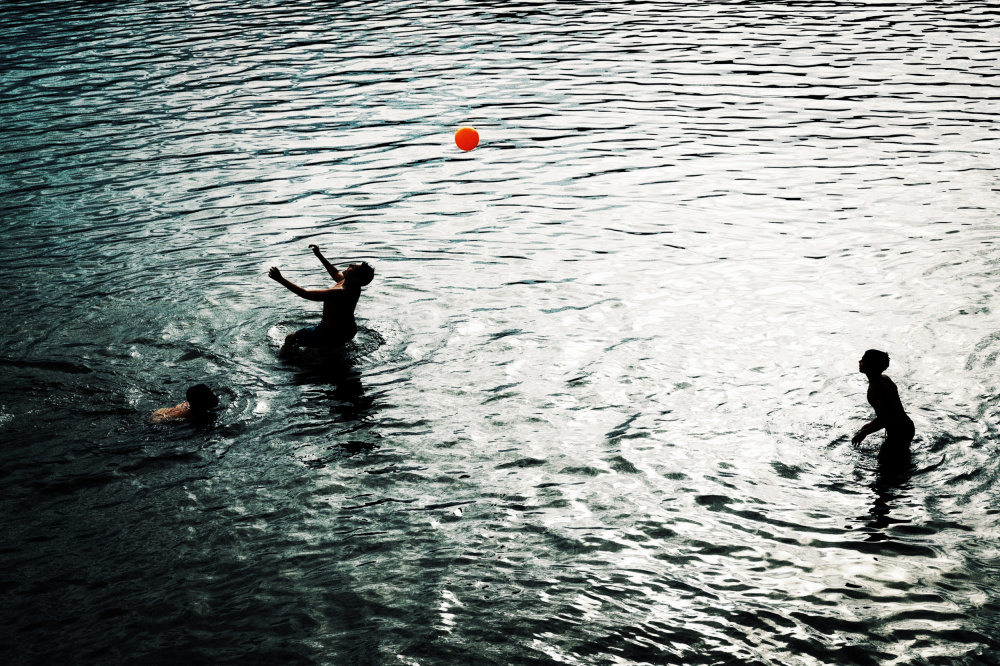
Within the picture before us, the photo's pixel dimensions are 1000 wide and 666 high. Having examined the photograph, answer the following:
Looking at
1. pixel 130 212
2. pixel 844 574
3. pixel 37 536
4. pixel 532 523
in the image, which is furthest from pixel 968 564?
pixel 130 212

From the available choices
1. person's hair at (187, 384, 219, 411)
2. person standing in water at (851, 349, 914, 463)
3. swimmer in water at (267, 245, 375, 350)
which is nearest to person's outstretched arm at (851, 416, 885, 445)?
person standing in water at (851, 349, 914, 463)

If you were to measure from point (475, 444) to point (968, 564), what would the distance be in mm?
5381

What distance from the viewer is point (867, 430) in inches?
412

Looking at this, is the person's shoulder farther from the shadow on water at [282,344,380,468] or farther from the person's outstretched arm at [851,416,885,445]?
the person's outstretched arm at [851,416,885,445]

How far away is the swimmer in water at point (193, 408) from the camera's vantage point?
37.9ft

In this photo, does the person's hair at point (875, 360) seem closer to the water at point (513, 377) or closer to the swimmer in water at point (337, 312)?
the water at point (513, 377)

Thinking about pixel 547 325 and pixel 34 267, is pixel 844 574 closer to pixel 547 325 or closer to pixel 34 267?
pixel 547 325

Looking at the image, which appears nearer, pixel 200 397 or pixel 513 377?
pixel 200 397

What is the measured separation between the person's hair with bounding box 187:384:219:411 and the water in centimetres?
34

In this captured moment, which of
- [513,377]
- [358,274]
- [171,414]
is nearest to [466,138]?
[358,274]

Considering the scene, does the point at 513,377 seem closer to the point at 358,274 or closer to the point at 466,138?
the point at 358,274

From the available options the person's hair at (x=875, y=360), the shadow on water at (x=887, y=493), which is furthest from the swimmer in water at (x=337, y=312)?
the shadow on water at (x=887, y=493)

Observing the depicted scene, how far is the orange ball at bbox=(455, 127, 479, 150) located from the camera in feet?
74.4

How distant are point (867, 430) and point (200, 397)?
25.8 feet
